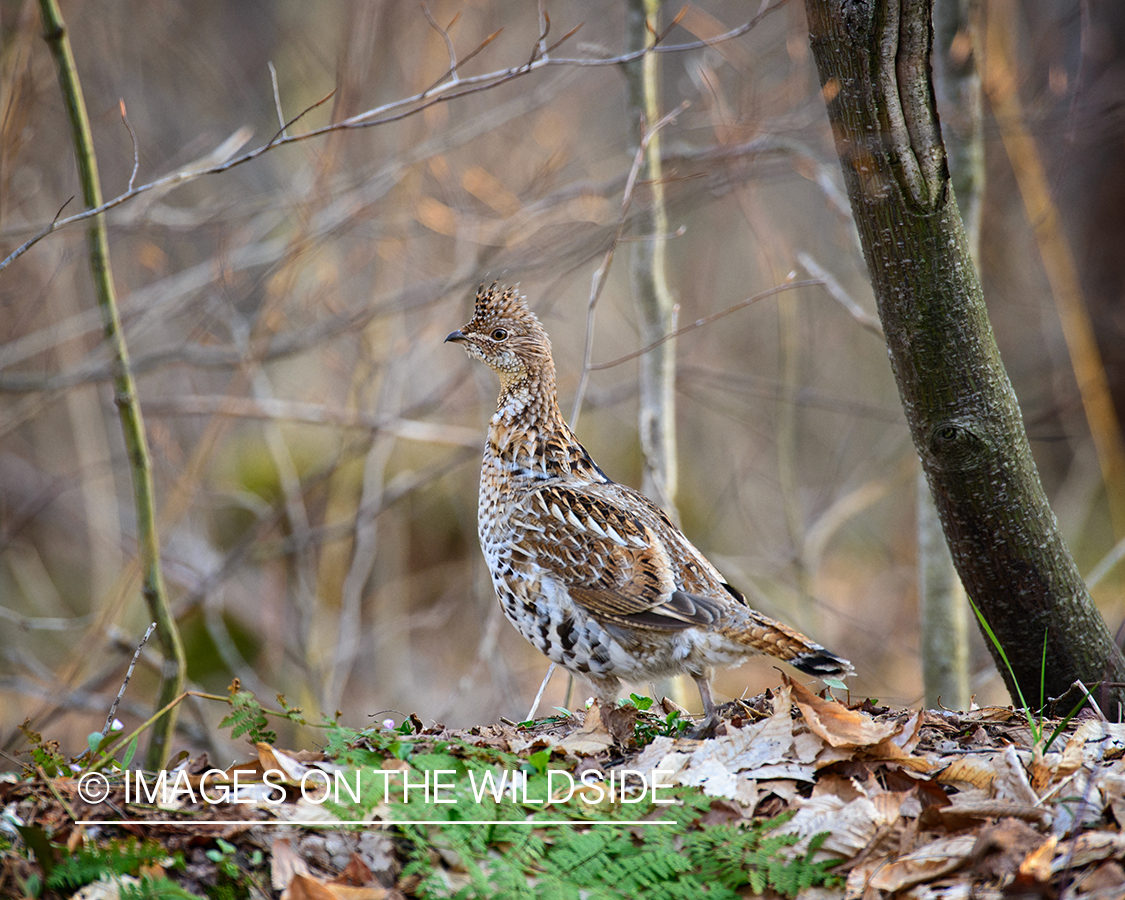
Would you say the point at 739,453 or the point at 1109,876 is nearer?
the point at 1109,876

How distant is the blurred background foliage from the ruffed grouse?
161cm

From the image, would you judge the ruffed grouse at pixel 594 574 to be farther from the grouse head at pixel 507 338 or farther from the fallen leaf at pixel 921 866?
the fallen leaf at pixel 921 866

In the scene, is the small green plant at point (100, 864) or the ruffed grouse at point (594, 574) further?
the ruffed grouse at point (594, 574)

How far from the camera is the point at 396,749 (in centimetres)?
301

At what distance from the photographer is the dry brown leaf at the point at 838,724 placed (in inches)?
121

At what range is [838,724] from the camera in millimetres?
3166

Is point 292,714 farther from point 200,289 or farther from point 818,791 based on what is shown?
point 200,289

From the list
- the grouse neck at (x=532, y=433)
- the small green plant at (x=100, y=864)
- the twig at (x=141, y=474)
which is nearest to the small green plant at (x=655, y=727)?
the grouse neck at (x=532, y=433)

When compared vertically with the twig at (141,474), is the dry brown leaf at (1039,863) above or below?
below

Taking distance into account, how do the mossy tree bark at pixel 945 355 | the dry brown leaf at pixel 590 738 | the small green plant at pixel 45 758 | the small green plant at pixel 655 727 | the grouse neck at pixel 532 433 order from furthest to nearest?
the grouse neck at pixel 532 433 < the small green plant at pixel 655 727 < the mossy tree bark at pixel 945 355 < the dry brown leaf at pixel 590 738 < the small green plant at pixel 45 758

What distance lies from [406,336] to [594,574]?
551 centimetres

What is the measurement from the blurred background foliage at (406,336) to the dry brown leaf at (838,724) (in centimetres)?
178

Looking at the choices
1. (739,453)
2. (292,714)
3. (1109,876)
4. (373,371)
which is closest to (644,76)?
(373,371)

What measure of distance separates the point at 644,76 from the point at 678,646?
3448 mm
